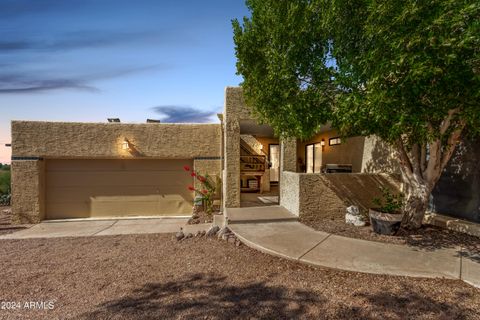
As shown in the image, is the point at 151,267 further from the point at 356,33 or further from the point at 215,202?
the point at 356,33

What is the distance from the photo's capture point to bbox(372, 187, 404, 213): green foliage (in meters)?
5.67

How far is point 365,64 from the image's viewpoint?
4105 millimetres

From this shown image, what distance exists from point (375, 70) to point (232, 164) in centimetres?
492

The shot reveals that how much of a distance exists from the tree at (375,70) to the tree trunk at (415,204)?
2cm

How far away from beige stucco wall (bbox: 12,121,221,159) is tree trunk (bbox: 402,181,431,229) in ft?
20.9

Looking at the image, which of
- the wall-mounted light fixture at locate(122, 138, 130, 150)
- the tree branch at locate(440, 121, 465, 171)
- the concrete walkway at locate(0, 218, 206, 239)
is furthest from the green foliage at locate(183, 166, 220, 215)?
the tree branch at locate(440, 121, 465, 171)

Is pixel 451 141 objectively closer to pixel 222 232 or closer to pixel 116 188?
pixel 222 232

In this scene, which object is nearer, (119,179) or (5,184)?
(119,179)

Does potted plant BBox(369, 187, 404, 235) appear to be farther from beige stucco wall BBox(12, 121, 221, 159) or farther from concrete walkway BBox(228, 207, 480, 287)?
beige stucco wall BBox(12, 121, 221, 159)

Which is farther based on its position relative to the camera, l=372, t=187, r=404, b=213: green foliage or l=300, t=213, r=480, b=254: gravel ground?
l=372, t=187, r=404, b=213: green foliage

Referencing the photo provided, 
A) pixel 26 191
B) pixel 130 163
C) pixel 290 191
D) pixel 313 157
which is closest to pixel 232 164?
pixel 290 191

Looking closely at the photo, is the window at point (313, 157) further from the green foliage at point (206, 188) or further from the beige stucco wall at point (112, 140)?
the green foliage at point (206, 188)

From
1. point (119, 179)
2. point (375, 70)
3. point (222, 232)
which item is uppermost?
point (375, 70)

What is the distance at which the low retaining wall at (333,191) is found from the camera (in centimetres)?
650
